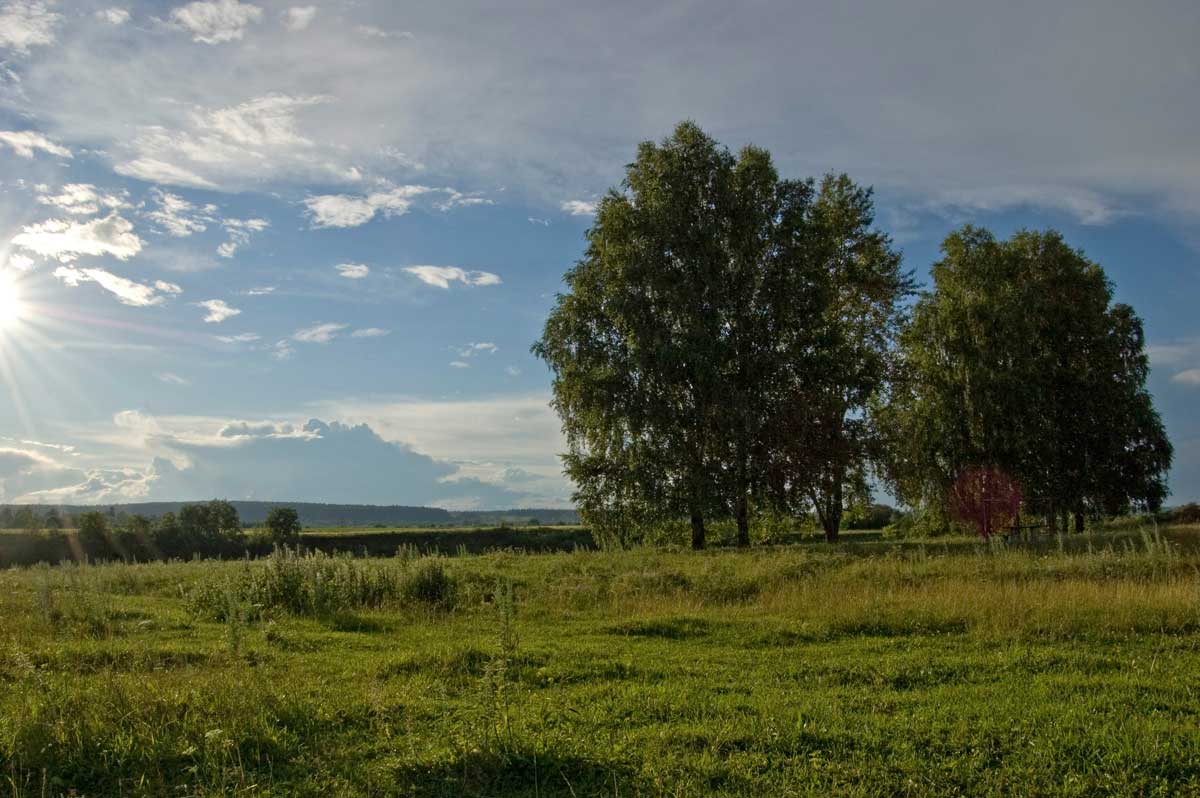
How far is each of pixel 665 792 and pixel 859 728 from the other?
2.48 m

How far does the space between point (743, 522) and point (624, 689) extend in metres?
23.9

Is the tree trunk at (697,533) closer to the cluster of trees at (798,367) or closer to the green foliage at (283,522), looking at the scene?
the cluster of trees at (798,367)

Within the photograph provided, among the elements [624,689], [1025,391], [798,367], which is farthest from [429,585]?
[1025,391]

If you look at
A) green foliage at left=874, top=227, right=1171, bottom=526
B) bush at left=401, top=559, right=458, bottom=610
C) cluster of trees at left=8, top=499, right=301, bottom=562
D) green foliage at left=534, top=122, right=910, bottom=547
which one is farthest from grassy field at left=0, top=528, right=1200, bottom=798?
cluster of trees at left=8, top=499, right=301, bottom=562

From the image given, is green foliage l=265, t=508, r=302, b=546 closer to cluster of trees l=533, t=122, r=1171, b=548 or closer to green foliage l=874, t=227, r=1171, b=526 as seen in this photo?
cluster of trees l=533, t=122, r=1171, b=548

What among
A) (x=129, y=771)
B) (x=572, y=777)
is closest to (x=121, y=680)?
(x=129, y=771)

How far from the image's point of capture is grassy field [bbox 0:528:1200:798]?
23.7ft

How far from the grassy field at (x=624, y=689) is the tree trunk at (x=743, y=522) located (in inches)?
513

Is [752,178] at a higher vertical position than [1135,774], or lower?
higher

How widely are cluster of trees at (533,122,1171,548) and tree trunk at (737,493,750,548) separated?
145 millimetres

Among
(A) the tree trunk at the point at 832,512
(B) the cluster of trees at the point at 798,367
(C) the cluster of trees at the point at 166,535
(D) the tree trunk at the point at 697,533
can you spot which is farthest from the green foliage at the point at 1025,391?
(C) the cluster of trees at the point at 166,535

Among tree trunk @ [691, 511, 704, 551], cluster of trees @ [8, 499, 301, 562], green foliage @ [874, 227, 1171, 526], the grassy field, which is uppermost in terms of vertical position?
green foliage @ [874, 227, 1171, 526]

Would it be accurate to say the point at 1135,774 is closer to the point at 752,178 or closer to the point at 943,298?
the point at 752,178

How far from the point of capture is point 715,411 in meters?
31.1
